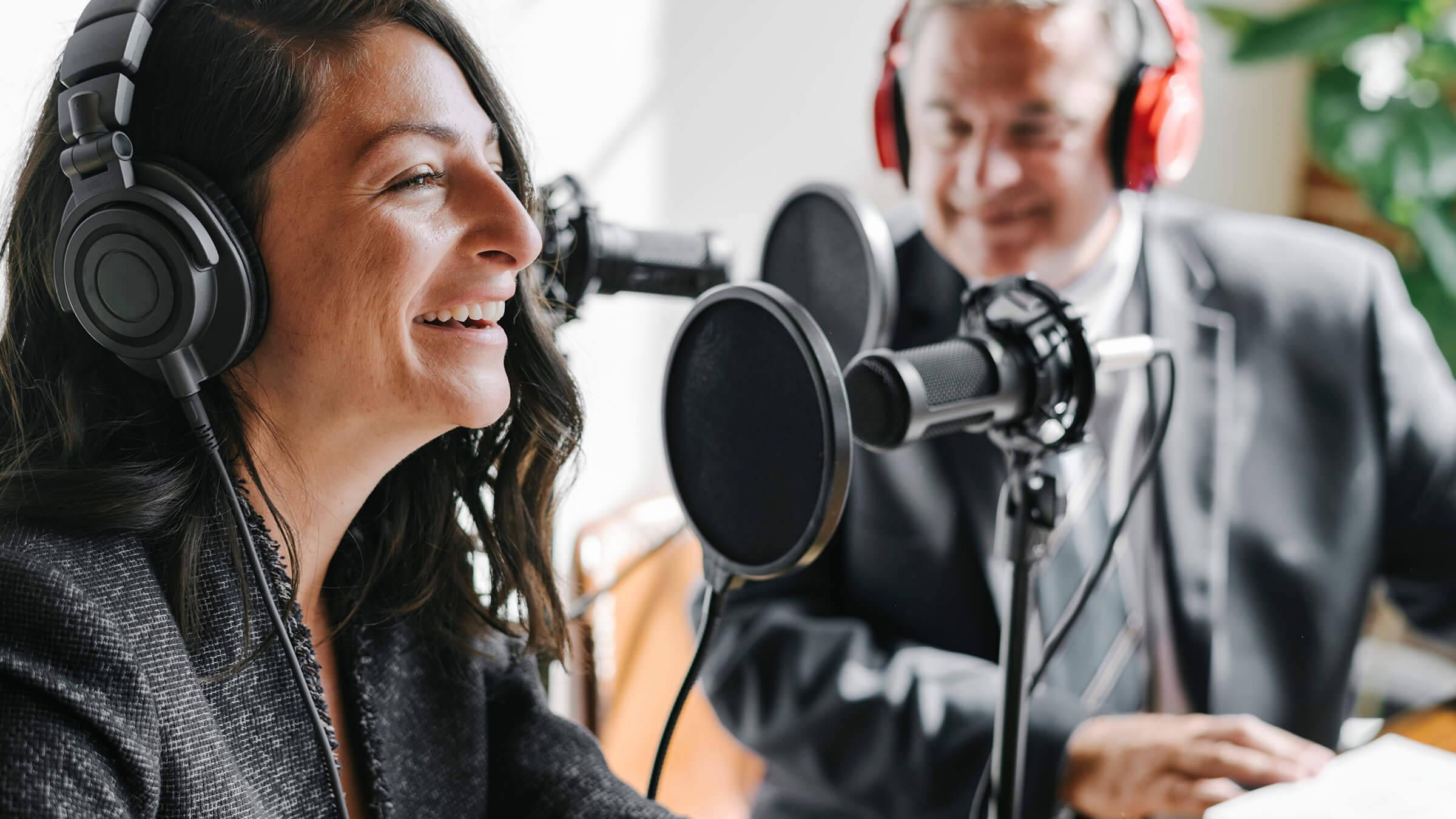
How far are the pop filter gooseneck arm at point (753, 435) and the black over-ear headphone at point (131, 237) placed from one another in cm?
24

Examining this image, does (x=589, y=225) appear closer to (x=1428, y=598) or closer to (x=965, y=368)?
(x=965, y=368)

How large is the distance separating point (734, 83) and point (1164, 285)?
2.38ft

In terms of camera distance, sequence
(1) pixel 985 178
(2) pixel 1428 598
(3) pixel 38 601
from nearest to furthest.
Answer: (3) pixel 38 601 < (1) pixel 985 178 < (2) pixel 1428 598

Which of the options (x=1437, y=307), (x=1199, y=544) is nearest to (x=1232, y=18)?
(x=1437, y=307)

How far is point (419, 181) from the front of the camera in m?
0.63

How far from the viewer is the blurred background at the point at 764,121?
44.8 inches

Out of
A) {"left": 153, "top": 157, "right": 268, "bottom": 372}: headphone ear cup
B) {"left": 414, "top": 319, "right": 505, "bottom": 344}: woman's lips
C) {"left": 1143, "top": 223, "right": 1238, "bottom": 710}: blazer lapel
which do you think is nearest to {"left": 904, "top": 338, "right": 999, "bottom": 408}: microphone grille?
{"left": 414, "top": 319, "right": 505, "bottom": 344}: woman's lips

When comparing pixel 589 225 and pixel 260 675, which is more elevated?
Answer: pixel 589 225

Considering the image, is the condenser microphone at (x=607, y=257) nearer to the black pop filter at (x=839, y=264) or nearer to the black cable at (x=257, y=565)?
the black pop filter at (x=839, y=264)

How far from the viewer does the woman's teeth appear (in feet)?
2.13

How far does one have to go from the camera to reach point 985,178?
3.28 ft

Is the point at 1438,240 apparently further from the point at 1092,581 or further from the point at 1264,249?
the point at 1092,581

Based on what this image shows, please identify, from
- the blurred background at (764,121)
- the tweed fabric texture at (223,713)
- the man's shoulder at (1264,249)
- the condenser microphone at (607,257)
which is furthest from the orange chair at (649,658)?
the man's shoulder at (1264,249)

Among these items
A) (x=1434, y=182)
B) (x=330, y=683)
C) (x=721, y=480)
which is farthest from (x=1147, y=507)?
(x=1434, y=182)
